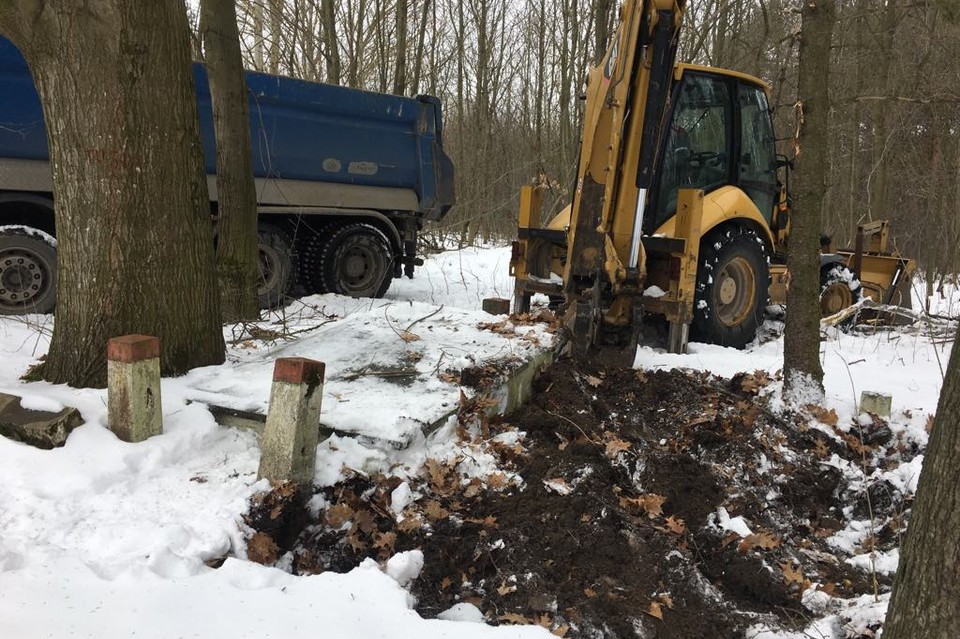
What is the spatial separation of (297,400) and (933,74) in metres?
13.4

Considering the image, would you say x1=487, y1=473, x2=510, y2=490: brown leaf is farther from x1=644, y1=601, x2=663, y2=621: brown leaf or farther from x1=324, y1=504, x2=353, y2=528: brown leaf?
x1=644, y1=601, x2=663, y2=621: brown leaf

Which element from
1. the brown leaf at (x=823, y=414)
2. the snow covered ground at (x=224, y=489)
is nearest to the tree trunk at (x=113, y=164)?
the snow covered ground at (x=224, y=489)

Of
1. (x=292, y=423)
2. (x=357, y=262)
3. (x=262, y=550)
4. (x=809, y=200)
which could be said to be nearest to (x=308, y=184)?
(x=357, y=262)

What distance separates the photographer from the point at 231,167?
6371 mm

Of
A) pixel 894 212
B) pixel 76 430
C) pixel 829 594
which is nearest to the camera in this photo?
pixel 829 594

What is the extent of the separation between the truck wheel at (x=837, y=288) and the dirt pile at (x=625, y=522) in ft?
13.9

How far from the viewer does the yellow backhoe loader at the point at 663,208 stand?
5.14 m

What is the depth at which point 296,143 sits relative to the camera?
26.0ft

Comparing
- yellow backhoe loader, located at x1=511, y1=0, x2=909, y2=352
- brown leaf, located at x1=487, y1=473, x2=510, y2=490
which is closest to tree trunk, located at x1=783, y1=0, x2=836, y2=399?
yellow backhoe loader, located at x1=511, y1=0, x2=909, y2=352

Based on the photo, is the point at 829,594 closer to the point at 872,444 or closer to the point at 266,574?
the point at 872,444

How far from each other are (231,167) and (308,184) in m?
1.76

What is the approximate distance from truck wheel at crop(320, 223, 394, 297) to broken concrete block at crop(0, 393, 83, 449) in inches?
209

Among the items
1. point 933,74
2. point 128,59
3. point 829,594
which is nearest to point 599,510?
point 829,594

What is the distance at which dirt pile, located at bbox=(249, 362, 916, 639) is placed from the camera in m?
2.60
